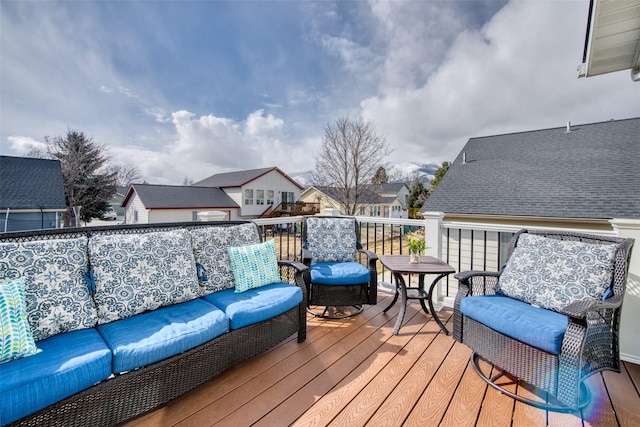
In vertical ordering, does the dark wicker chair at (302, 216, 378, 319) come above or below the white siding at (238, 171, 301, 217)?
below

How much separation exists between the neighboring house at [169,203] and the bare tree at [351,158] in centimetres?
712

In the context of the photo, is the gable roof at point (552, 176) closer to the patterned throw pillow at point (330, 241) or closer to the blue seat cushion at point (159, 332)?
the patterned throw pillow at point (330, 241)

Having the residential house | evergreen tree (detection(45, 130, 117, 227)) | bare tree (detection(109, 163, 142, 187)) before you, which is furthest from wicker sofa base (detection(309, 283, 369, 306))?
bare tree (detection(109, 163, 142, 187))

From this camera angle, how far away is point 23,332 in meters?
1.32

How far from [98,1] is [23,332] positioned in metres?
6.19

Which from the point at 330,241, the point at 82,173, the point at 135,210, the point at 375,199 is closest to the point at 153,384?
the point at 330,241

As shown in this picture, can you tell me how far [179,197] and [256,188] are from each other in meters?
5.28

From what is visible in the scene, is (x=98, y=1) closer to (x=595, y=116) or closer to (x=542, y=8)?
Answer: (x=542, y=8)

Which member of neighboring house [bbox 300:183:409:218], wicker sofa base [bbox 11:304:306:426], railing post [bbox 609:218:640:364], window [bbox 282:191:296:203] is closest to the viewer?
wicker sofa base [bbox 11:304:306:426]

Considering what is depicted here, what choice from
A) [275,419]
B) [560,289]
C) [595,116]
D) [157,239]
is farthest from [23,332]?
[595,116]

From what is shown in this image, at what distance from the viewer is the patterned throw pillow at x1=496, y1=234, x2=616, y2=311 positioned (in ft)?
5.93

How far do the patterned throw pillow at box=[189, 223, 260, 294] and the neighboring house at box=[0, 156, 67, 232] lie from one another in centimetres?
1350

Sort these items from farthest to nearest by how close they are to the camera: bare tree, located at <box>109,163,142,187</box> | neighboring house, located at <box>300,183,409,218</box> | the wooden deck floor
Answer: bare tree, located at <box>109,163,142,187</box> < neighboring house, located at <box>300,183,409,218</box> < the wooden deck floor

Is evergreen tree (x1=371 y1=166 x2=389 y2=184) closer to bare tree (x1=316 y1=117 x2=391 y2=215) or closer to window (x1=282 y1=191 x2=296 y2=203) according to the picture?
bare tree (x1=316 y1=117 x2=391 y2=215)
